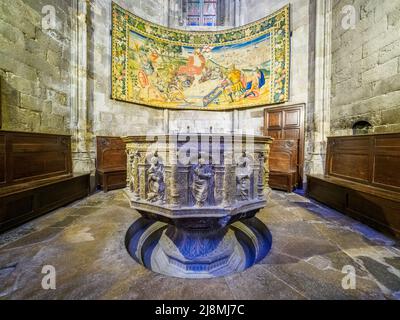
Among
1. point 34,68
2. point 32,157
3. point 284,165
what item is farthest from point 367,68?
point 34,68

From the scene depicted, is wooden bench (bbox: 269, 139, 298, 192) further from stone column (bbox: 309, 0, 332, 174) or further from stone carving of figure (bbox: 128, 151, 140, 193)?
stone carving of figure (bbox: 128, 151, 140, 193)

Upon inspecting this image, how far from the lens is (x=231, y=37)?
5.64m

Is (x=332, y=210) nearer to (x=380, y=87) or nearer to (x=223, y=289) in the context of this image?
(x=380, y=87)

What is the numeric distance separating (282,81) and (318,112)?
4.39 ft

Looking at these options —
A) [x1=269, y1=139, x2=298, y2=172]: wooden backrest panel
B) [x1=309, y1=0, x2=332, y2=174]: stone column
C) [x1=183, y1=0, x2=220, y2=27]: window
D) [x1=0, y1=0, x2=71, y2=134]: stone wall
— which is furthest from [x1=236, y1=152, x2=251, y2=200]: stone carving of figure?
[x1=183, y1=0, x2=220, y2=27]: window

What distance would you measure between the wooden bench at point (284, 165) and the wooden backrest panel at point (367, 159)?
74 cm

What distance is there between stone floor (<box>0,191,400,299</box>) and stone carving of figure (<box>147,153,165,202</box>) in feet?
1.98

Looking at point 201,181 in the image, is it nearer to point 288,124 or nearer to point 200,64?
point 288,124

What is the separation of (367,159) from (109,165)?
5157mm

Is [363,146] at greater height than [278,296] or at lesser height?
greater

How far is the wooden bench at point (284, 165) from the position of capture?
431 cm

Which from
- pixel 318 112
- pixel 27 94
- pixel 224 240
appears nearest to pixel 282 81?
pixel 318 112

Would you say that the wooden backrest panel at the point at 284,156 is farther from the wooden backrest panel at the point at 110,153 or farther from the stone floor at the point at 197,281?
the wooden backrest panel at the point at 110,153

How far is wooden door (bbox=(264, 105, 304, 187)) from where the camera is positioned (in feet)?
15.7
